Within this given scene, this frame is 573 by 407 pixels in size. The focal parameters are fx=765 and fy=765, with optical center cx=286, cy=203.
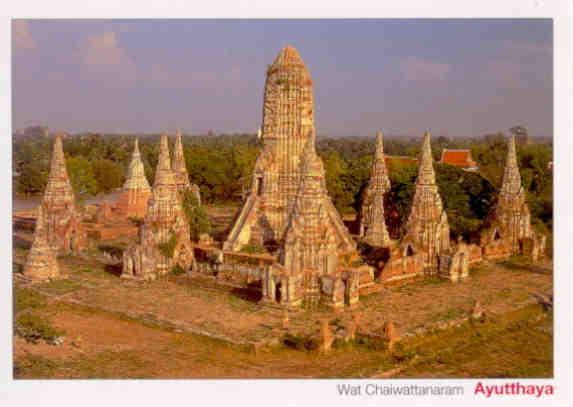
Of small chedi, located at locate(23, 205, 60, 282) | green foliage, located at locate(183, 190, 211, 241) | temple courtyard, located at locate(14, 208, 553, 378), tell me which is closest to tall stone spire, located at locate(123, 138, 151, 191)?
green foliage, located at locate(183, 190, 211, 241)

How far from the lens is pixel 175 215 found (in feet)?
78.7

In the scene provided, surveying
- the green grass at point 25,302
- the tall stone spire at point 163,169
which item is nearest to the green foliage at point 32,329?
the green grass at point 25,302

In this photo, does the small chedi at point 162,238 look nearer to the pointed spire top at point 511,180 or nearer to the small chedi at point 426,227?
the small chedi at point 426,227

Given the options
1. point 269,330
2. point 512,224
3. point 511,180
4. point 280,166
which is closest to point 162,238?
point 280,166

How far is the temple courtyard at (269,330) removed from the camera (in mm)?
15281

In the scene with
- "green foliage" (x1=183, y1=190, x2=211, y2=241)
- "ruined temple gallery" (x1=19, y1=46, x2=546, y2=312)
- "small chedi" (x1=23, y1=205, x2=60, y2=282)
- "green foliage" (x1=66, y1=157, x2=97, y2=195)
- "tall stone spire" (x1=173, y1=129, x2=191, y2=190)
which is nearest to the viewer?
"ruined temple gallery" (x1=19, y1=46, x2=546, y2=312)

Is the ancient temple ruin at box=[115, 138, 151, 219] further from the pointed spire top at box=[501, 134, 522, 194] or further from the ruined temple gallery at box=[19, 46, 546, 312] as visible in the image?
the pointed spire top at box=[501, 134, 522, 194]

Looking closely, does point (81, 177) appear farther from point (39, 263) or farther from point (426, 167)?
point (426, 167)

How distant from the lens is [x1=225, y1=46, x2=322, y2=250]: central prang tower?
24.2 m

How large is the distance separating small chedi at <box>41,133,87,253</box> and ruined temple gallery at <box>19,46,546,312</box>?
36 mm

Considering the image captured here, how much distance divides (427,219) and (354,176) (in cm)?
1293

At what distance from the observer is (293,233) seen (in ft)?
66.6

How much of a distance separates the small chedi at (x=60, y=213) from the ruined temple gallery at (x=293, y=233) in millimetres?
36
